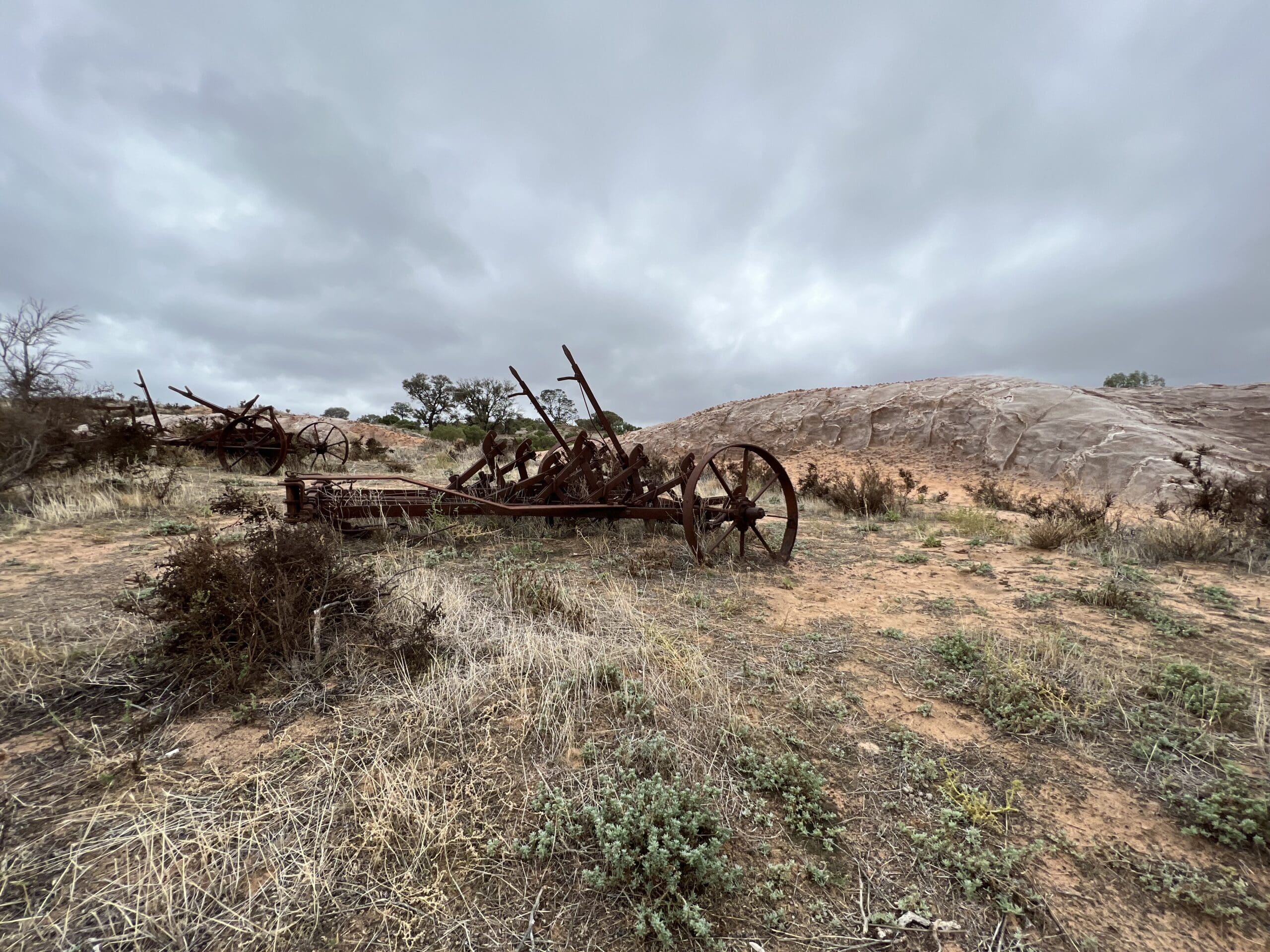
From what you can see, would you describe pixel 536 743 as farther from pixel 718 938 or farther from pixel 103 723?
pixel 103 723

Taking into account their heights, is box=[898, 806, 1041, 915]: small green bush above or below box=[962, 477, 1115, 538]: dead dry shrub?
below

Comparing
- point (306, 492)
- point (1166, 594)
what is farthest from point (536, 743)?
point (1166, 594)

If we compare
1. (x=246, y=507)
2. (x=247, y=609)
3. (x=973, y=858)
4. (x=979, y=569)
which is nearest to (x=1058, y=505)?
(x=979, y=569)

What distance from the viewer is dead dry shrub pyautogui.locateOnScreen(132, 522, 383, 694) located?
259cm

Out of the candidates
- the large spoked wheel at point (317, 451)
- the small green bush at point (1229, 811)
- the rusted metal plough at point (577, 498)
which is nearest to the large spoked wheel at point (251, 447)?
the large spoked wheel at point (317, 451)

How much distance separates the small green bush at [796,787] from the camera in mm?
1907

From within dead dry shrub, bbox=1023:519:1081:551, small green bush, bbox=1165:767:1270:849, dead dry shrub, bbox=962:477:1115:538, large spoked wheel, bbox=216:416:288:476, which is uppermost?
large spoked wheel, bbox=216:416:288:476

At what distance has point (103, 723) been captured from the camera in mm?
2252

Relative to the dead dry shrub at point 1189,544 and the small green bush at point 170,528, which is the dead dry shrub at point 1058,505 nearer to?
the dead dry shrub at point 1189,544

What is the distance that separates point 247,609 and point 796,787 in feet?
9.62

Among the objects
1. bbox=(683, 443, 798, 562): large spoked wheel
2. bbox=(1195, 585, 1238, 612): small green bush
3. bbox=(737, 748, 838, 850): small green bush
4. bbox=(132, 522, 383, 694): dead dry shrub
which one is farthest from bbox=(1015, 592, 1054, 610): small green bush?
bbox=(132, 522, 383, 694): dead dry shrub

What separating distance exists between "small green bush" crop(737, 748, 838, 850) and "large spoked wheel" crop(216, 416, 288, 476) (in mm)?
13097

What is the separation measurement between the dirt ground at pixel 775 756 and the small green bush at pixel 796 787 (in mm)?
46

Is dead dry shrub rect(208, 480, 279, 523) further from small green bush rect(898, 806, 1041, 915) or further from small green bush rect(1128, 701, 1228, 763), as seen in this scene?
small green bush rect(1128, 701, 1228, 763)
